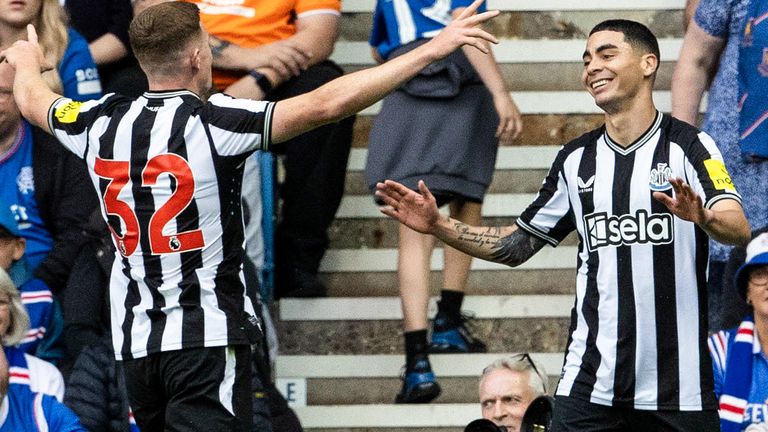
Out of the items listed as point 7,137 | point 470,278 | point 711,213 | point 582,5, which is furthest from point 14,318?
point 582,5

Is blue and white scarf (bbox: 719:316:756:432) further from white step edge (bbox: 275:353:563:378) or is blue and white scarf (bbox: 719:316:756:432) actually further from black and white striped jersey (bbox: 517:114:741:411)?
white step edge (bbox: 275:353:563:378)

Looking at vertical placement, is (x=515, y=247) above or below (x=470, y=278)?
above

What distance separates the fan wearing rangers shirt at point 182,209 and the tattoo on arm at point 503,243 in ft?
2.23

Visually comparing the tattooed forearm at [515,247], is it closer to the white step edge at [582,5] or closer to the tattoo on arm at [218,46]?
the tattoo on arm at [218,46]

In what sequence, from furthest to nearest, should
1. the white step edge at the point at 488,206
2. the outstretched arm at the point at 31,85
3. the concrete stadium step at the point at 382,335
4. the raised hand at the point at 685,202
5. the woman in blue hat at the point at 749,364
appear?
the white step edge at the point at 488,206 → the concrete stadium step at the point at 382,335 → the woman in blue hat at the point at 749,364 → the outstretched arm at the point at 31,85 → the raised hand at the point at 685,202

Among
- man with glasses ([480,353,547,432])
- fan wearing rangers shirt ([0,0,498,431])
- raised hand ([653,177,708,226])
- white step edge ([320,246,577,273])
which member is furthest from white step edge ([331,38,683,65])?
raised hand ([653,177,708,226])

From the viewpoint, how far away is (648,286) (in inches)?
186

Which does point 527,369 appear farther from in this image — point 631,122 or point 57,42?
point 57,42

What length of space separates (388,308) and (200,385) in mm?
2522

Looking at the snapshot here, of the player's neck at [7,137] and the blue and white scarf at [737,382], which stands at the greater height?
the player's neck at [7,137]

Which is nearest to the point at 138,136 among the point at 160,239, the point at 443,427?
the point at 160,239

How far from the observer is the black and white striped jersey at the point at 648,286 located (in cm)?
→ 471

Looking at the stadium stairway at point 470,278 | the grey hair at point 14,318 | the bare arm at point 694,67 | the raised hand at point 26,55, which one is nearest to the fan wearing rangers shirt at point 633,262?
the raised hand at point 26,55

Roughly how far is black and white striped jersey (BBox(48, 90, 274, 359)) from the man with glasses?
53.1 inches
